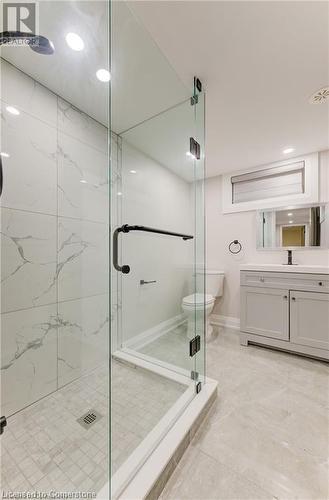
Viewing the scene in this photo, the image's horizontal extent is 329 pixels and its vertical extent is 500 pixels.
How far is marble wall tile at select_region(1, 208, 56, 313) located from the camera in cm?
124

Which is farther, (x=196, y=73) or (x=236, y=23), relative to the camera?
(x=196, y=73)

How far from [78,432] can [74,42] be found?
228 cm

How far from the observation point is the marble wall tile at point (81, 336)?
1.53 m

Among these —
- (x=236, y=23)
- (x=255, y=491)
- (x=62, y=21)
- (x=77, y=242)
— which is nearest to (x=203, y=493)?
(x=255, y=491)

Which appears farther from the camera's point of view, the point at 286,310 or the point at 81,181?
the point at 286,310

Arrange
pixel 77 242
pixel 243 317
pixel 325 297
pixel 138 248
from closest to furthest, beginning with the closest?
pixel 77 242
pixel 325 297
pixel 138 248
pixel 243 317

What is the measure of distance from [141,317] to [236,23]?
2143 mm

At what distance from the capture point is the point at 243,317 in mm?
2301

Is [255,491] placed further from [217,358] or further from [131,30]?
[131,30]

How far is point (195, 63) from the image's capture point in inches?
50.1

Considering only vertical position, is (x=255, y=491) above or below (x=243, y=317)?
below

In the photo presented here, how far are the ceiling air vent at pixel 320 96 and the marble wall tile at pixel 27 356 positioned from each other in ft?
7.96
